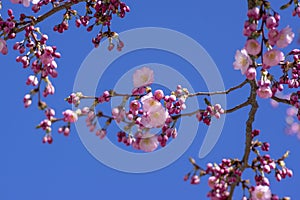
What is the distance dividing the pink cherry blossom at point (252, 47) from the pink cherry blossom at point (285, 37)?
0.14 meters

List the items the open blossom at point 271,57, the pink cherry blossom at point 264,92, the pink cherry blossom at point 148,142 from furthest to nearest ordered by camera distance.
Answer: the pink cherry blossom at point 148,142 → the pink cherry blossom at point 264,92 → the open blossom at point 271,57

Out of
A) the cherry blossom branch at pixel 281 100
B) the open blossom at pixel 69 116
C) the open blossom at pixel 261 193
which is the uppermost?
the cherry blossom branch at pixel 281 100

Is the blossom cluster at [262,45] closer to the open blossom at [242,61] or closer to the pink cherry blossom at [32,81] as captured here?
the open blossom at [242,61]

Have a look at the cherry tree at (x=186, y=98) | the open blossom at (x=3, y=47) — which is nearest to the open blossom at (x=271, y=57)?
the cherry tree at (x=186, y=98)

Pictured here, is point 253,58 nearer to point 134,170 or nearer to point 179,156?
point 179,156

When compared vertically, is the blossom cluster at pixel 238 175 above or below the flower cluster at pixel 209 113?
below

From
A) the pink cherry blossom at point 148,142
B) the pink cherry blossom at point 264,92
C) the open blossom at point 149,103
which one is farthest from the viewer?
the open blossom at point 149,103

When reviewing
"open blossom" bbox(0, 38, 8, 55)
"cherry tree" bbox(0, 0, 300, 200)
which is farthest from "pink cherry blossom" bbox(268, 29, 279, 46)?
"open blossom" bbox(0, 38, 8, 55)

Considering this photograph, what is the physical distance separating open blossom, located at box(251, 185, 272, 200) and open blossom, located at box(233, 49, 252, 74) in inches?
30.6

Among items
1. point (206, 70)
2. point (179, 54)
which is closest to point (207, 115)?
point (206, 70)

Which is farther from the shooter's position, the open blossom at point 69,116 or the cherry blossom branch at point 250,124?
the cherry blossom branch at point 250,124

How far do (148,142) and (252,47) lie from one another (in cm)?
94

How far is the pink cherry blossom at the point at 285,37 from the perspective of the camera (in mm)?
2953

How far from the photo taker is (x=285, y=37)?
9.73 feet
